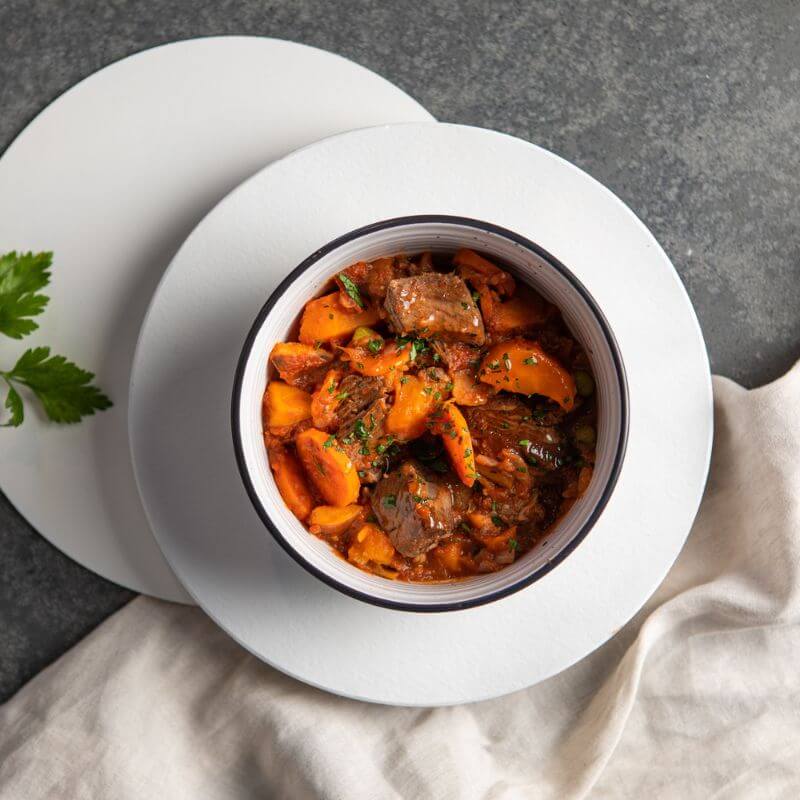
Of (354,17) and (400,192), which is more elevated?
(354,17)

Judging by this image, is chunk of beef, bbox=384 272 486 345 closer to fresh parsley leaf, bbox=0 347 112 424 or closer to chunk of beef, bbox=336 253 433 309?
chunk of beef, bbox=336 253 433 309

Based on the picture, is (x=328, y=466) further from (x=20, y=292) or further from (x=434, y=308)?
(x=20, y=292)

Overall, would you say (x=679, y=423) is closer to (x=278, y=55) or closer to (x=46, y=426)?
(x=278, y=55)

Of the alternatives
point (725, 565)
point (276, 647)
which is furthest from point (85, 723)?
point (725, 565)

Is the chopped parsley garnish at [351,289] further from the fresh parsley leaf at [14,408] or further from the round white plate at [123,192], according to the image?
the fresh parsley leaf at [14,408]

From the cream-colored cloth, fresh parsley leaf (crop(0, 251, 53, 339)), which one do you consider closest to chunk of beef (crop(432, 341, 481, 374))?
the cream-colored cloth

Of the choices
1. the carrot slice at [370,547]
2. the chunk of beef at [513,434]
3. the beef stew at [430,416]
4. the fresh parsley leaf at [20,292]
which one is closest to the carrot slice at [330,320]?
the beef stew at [430,416]
